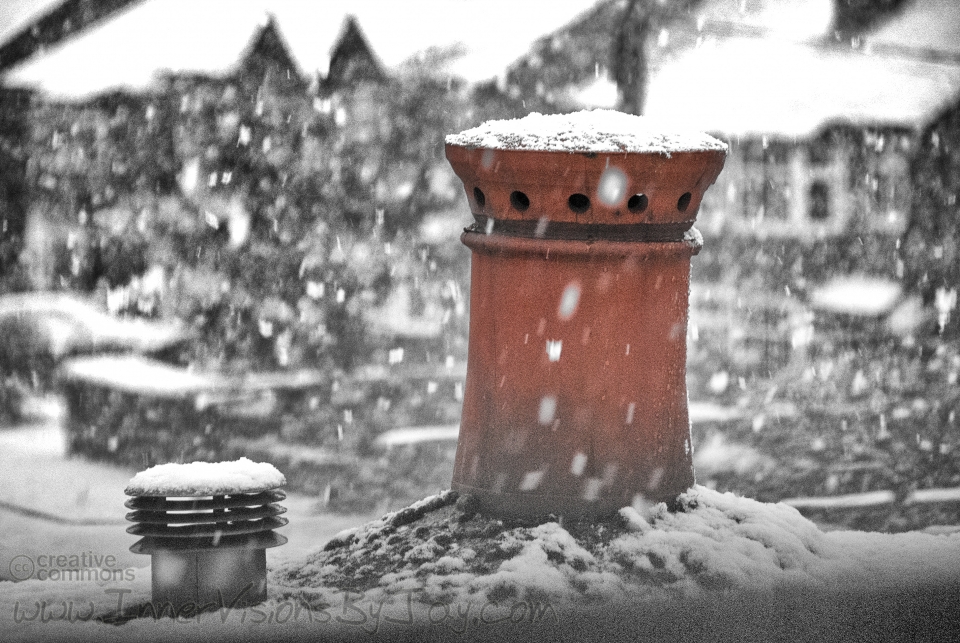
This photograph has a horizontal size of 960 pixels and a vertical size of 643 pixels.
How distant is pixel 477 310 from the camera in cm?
365

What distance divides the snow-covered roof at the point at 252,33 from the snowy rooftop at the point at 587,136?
12.9ft

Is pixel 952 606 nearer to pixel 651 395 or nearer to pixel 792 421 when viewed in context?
pixel 651 395

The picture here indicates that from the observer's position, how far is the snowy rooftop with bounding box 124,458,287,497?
3.13 meters

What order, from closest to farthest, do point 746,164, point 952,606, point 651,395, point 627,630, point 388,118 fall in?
point 627,630 → point 952,606 → point 651,395 → point 388,118 → point 746,164

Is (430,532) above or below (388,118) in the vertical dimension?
below

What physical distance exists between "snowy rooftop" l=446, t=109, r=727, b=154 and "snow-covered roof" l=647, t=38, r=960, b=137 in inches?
184

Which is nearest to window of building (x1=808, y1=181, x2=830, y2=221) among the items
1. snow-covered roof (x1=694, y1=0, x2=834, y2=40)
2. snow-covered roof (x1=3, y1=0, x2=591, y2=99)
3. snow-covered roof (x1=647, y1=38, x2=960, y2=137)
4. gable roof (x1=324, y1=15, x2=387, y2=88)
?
snow-covered roof (x1=647, y1=38, x2=960, y2=137)

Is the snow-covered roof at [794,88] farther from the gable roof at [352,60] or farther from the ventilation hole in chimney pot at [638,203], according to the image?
the ventilation hole in chimney pot at [638,203]

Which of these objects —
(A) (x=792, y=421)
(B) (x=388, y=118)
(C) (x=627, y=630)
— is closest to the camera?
(C) (x=627, y=630)

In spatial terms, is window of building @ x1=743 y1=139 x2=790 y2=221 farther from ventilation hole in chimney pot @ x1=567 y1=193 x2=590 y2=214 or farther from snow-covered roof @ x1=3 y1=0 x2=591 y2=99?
ventilation hole in chimney pot @ x1=567 y1=193 x2=590 y2=214

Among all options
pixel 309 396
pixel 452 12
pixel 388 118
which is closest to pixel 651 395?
pixel 309 396

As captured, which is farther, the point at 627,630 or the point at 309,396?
the point at 309,396

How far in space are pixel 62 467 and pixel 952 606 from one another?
3669 mm

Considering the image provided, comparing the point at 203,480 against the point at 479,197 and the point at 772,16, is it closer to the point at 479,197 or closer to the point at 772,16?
the point at 479,197
